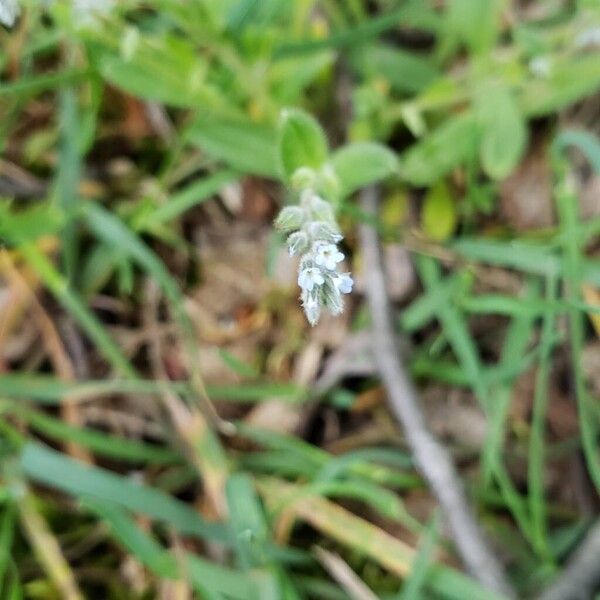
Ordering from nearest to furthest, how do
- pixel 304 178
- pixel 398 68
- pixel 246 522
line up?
pixel 304 178 < pixel 246 522 < pixel 398 68

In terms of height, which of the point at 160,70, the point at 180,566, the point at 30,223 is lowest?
the point at 180,566

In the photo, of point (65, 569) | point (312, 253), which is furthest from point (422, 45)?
point (65, 569)

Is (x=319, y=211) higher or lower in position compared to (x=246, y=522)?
higher

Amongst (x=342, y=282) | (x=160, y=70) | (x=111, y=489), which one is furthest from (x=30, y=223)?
(x=342, y=282)

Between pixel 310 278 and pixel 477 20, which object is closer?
pixel 310 278

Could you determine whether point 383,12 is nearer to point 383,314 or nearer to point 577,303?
point 383,314

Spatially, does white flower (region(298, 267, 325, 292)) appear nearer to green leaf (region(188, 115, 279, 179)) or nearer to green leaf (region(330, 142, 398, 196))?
green leaf (region(330, 142, 398, 196))

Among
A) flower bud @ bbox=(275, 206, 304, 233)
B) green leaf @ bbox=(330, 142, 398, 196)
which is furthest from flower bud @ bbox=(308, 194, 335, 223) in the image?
green leaf @ bbox=(330, 142, 398, 196)

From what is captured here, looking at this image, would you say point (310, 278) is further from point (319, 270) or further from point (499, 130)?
point (499, 130)

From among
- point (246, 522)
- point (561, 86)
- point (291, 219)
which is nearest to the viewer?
point (291, 219)
